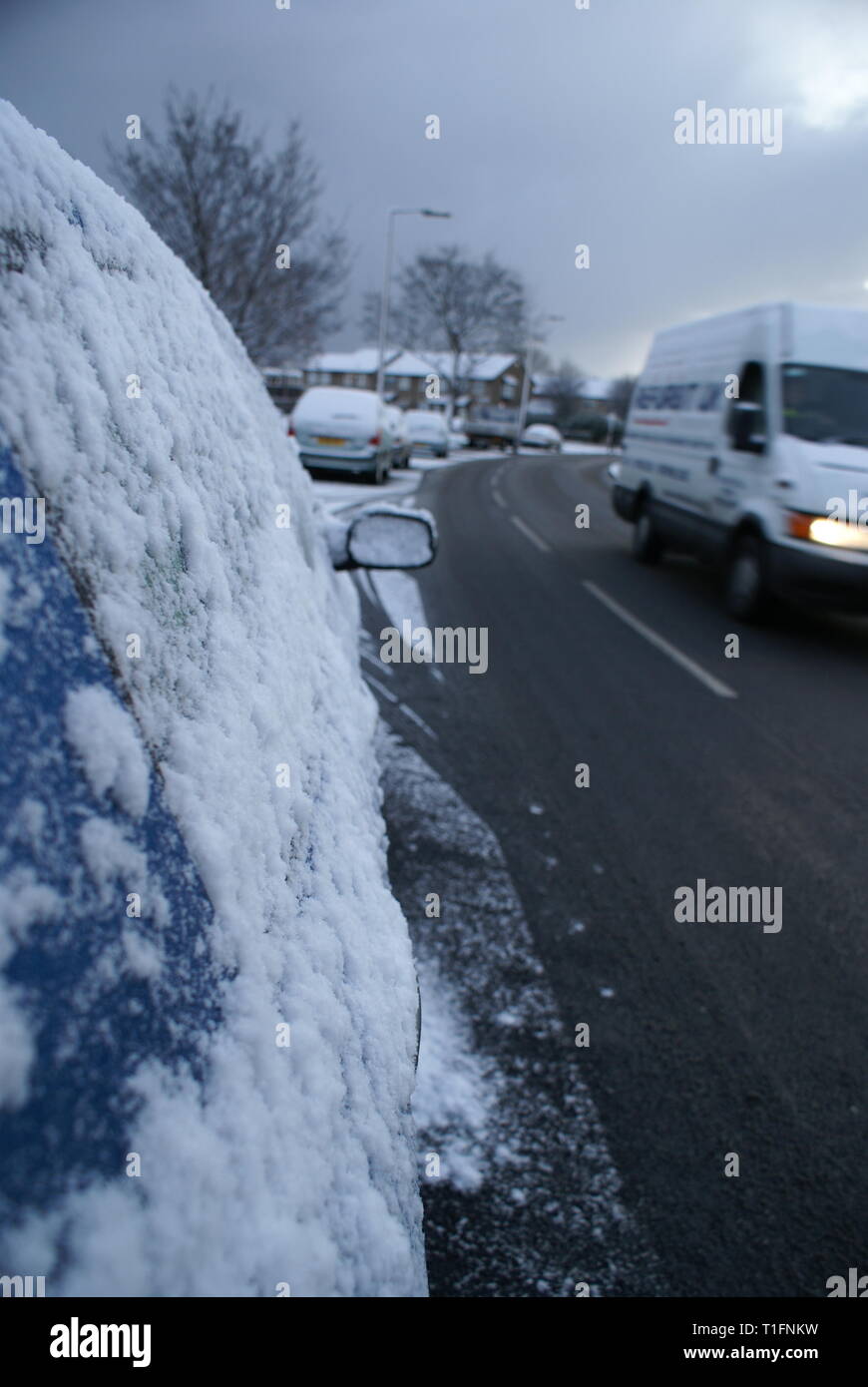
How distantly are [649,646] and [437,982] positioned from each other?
187 inches

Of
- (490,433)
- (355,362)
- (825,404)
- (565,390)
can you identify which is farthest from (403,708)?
(355,362)

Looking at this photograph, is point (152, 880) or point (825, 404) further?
point (825, 404)

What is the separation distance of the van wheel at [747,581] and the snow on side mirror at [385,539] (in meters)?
5.55

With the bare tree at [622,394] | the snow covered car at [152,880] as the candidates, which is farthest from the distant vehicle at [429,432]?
the bare tree at [622,394]

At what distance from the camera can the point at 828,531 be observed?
664 centimetres

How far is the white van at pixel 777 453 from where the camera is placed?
667cm

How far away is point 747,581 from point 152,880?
25.0 ft

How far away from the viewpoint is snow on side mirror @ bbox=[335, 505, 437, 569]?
97.9 inches

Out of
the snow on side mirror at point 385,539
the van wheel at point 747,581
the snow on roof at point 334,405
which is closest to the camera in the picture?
the snow on side mirror at point 385,539

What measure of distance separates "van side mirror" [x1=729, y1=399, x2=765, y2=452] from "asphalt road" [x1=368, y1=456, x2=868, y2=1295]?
1.62m

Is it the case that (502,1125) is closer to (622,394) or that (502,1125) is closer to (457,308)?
(457,308)

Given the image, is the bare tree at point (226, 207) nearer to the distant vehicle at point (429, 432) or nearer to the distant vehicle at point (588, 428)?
the distant vehicle at point (429, 432)

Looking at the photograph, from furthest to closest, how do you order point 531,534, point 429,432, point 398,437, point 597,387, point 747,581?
point 597,387 < point 429,432 < point 398,437 < point 531,534 < point 747,581

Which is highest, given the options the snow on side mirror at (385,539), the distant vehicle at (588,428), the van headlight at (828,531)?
the distant vehicle at (588,428)
